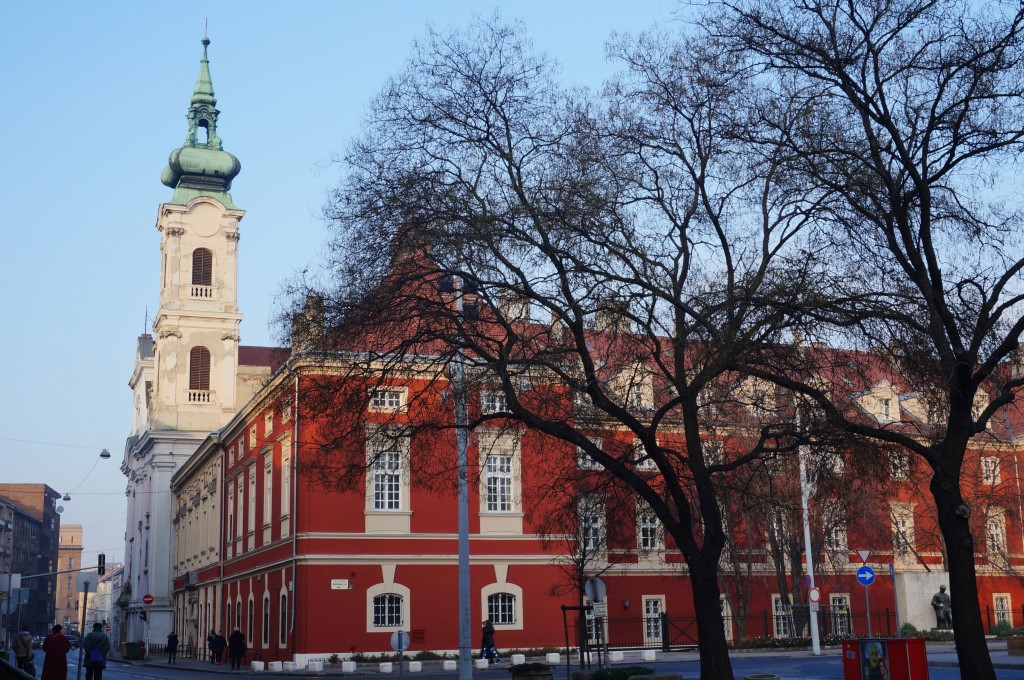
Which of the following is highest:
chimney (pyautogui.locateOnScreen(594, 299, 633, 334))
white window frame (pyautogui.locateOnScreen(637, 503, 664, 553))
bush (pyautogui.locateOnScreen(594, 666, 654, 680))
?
chimney (pyautogui.locateOnScreen(594, 299, 633, 334))

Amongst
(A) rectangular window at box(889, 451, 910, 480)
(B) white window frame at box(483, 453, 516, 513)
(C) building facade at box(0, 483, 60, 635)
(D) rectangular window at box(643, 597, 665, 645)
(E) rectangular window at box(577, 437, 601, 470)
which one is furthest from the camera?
(C) building facade at box(0, 483, 60, 635)

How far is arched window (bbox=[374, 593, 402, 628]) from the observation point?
134ft

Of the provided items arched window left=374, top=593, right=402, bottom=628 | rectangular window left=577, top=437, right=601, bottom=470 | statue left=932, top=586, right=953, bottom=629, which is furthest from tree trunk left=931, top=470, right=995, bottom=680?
statue left=932, top=586, right=953, bottom=629

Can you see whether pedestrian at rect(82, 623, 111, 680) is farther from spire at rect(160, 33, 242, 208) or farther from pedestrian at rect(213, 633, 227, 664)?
spire at rect(160, 33, 242, 208)

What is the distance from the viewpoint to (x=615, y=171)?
64.9 ft

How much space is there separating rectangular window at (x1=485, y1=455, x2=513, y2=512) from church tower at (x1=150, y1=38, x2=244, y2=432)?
129 ft

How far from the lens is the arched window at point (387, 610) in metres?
41.0

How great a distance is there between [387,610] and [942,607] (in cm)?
2298

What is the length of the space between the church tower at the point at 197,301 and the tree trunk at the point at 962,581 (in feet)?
219

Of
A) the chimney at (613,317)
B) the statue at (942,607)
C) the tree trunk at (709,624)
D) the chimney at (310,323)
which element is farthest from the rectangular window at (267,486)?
the tree trunk at (709,624)

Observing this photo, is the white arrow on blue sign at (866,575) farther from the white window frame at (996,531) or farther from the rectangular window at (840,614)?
the white window frame at (996,531)

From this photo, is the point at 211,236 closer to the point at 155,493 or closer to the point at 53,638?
the point at 155,493

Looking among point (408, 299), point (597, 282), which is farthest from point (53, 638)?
point (597, 282)

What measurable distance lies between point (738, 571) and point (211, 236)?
157 feet
